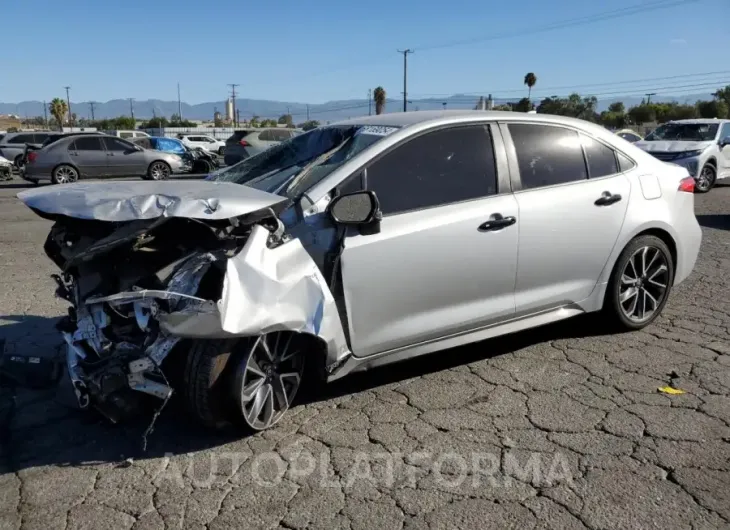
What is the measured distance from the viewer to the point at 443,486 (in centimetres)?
317

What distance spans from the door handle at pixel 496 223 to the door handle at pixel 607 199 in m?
0.82

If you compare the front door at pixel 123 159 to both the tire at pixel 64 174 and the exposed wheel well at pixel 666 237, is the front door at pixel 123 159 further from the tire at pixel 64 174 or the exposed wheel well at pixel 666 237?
the exposed wheel well at pixel 666 237

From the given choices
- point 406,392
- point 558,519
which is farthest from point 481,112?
point 558,519

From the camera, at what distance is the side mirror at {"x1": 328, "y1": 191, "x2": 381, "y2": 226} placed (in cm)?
366

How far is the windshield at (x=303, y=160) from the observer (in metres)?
4.05

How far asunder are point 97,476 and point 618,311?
373 cm

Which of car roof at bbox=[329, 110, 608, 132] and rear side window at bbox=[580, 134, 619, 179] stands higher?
car roof at bbox=[329, 110, 608, 132]

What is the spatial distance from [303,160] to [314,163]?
0.81 feet

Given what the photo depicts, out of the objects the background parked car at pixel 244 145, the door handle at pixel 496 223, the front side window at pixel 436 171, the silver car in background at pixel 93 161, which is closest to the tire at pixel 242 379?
the front side window at pixel 436 171

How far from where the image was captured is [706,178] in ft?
51.2

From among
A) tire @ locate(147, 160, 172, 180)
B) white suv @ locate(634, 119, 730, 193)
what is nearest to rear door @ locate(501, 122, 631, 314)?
white suv @ locate(634, 119, 730, 193)

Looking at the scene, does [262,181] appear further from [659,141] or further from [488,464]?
[659,141]

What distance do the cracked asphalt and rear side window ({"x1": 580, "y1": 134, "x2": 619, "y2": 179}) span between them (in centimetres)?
129

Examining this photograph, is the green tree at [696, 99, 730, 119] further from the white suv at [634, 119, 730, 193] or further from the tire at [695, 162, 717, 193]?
the tire at [695, 162, 717, 193]
